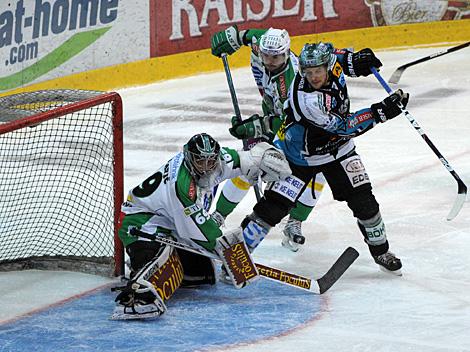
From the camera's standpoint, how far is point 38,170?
5828mm

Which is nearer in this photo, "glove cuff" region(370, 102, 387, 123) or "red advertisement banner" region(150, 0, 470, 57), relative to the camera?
"glove cuff" region(370, 102, 387, 123)

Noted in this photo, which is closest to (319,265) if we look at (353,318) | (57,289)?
(353,318)

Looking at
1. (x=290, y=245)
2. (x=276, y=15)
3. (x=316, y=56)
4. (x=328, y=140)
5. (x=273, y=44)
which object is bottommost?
(x=290, y=245)

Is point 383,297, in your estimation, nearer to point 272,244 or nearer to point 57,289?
point 272,244

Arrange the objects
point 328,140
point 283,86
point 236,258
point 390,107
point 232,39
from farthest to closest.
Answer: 1. point 232,39
2. point 283,86
3. point 328,140
4. point 390,107
5. point 236,258

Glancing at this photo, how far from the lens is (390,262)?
4617 mm

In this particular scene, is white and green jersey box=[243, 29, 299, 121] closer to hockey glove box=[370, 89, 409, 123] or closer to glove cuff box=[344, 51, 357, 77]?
glove cuff box=[344, 51, 357, 77]

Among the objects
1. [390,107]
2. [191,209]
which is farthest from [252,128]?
[191,209]

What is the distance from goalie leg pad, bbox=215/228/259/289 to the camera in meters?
4.15

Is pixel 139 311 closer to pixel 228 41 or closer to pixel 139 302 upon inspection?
pixel 139 302

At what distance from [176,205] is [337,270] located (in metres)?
0.79

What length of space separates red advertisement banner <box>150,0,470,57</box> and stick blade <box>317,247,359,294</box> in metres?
4.48

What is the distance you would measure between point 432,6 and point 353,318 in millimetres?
5743

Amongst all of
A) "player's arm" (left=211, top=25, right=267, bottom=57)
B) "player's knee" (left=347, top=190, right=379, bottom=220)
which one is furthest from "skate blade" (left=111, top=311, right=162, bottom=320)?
"player's arm" (left=211, top=25, right=267, bottom=57)
